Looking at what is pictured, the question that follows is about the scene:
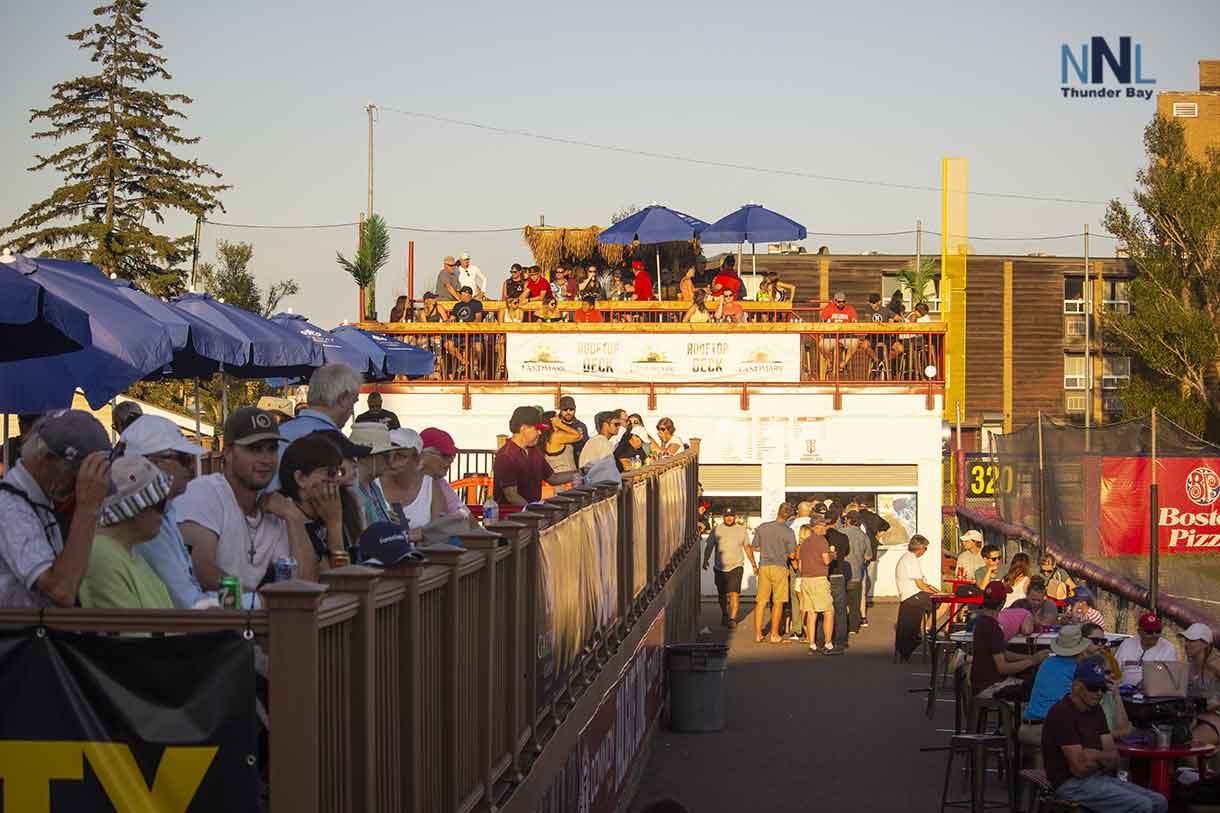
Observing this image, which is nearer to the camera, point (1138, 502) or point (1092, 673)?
point (1092, 673)

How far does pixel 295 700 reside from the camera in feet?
13.3

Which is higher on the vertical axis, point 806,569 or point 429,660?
point 429,660

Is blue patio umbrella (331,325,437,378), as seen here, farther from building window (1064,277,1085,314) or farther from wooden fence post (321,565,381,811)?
building window (1064,277,1085,314)

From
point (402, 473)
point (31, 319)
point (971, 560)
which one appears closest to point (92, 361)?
point (31, 319)

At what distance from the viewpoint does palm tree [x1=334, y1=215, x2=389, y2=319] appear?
32031mm

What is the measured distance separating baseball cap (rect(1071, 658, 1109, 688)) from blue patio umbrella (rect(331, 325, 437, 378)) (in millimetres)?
12305

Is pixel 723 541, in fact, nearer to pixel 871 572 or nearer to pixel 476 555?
pixel 871 572

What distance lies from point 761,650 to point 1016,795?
12.1 meters

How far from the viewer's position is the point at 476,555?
6.53 meters

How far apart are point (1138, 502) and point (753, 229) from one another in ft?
55.5

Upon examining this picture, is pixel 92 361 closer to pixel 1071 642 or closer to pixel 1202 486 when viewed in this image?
pixel 1071 642

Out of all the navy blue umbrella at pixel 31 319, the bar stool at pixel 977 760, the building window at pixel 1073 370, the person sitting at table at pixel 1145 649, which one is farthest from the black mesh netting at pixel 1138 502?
the building window at pixel 1073 370

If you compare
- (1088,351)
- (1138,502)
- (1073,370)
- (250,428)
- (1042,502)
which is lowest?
(1042,502)

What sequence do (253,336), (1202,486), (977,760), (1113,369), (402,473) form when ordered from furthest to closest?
(1113,369) < (1202,486) < (253,336) < (977,760) < (402,473)
